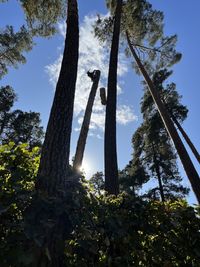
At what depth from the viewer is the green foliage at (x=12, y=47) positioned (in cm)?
1689

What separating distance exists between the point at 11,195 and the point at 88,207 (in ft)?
2.60

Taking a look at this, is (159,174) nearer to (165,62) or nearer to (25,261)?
(165,62)

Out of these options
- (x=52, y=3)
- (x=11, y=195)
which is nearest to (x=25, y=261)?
(x=11, y=195)

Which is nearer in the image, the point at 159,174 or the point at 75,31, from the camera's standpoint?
the point at 75,31

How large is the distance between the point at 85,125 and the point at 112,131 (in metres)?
0.80

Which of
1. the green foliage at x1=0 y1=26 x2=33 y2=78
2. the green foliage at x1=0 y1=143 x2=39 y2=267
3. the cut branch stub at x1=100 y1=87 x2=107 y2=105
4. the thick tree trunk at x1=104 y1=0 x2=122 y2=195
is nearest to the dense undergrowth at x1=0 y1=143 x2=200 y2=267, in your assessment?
the green foliage at x1=0 y1=143 x2=39 y2=267

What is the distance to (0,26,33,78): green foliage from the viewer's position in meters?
16.9

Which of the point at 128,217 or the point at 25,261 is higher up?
the point at 128,217

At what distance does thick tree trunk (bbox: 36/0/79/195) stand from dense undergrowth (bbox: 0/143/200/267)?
0.71ft

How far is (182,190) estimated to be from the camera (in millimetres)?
22219

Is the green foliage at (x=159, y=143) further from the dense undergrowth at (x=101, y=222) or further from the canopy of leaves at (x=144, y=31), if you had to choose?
the dense undergrowth at (x=101, y=222)

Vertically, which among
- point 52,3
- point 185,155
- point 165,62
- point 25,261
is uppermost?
point 165,62

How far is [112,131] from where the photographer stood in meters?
7.64

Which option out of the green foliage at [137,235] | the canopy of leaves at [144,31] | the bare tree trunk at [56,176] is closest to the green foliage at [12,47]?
the canopy of leaves at [144,31]
